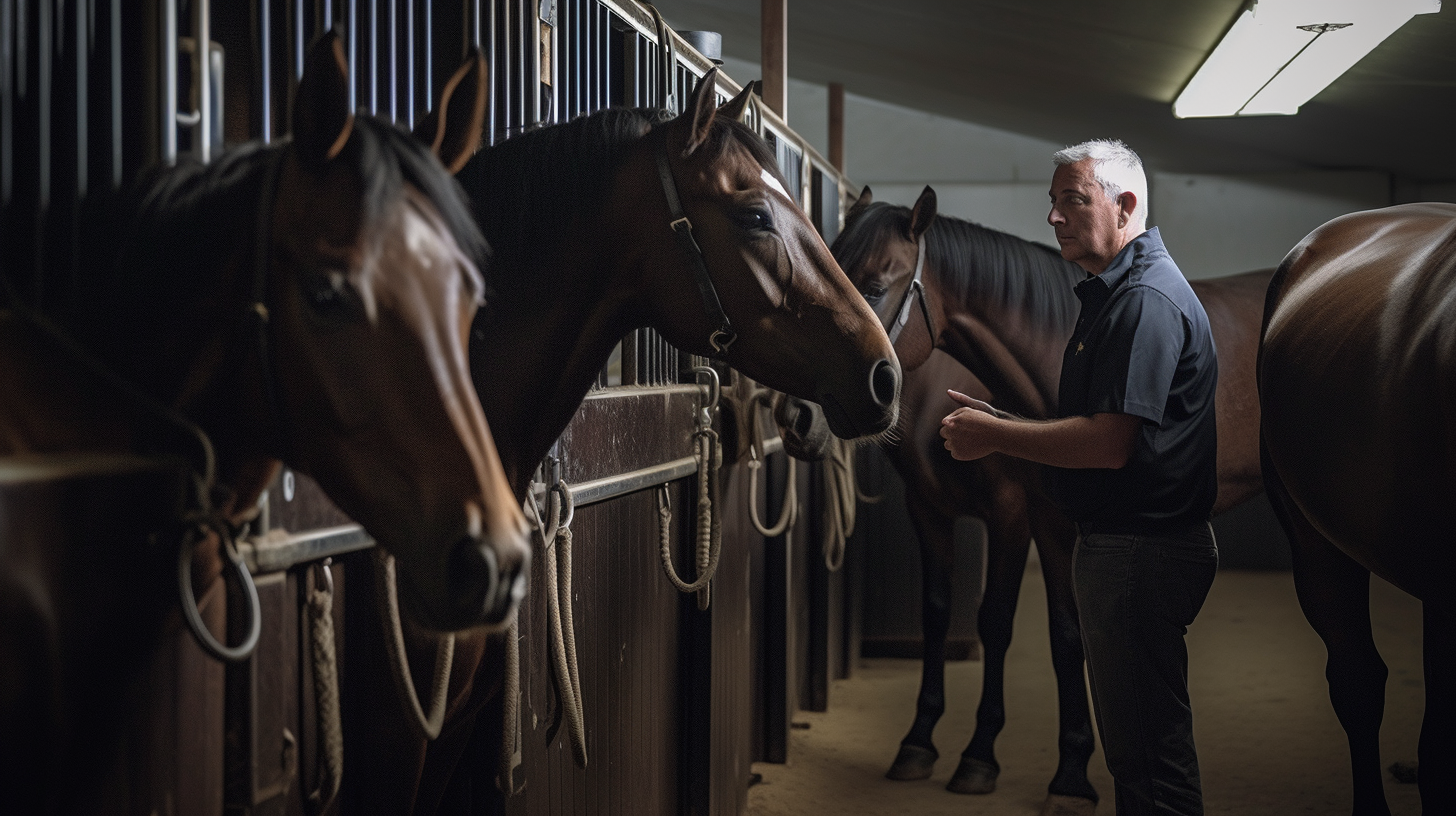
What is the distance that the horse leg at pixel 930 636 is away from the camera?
130 inches

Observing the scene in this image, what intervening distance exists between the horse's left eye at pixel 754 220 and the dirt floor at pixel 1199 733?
6.69 feet

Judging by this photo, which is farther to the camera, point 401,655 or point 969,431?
point 969,431

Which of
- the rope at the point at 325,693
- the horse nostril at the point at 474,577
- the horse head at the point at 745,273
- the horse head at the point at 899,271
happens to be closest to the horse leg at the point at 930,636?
the horse head at the point at 899,271

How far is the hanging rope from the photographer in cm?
139

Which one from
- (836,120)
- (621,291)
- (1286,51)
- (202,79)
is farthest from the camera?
(836,120)

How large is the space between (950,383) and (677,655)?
1.85 m

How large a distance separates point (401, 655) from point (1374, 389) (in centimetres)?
185

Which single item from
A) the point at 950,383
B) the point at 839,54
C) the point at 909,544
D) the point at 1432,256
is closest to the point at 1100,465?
the point at 1432,256

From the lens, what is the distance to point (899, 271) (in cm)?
298

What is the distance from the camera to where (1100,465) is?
1.77 m

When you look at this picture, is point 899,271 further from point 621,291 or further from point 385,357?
point 385,357

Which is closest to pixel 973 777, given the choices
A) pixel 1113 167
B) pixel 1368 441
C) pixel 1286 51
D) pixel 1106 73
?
pixel 1368 441

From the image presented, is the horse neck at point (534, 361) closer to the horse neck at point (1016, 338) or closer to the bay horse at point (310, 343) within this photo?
the bay horse at point (310, 343)

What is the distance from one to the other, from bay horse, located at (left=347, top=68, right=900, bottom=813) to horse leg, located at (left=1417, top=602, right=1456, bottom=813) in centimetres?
166
